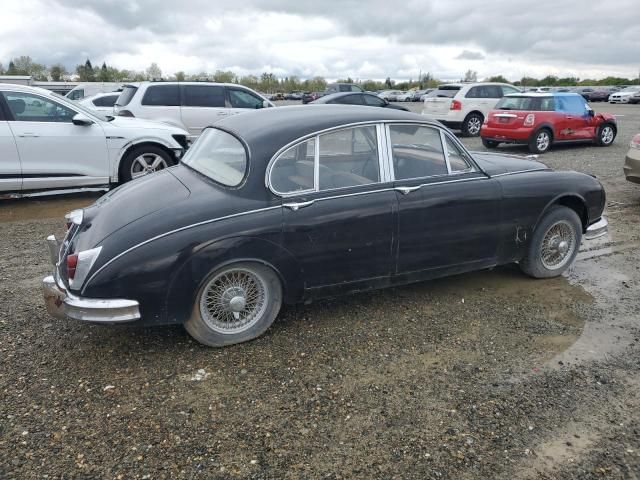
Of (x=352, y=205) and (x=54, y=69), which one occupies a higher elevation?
(x=54, y=69)

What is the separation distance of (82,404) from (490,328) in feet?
9.57

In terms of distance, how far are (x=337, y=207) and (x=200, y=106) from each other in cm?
855

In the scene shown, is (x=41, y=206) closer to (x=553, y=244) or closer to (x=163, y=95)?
(x=163, y=95)

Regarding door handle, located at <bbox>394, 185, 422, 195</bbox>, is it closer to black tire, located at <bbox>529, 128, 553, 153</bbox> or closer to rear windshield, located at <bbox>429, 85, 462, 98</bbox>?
black tire, located at <bbox>529, 128, 553, 153</bbox>

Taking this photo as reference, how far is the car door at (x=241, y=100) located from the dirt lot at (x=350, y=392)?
7.81 m

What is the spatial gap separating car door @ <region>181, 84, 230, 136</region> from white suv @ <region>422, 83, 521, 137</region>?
25.6 ft

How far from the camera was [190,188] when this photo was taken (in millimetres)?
3895

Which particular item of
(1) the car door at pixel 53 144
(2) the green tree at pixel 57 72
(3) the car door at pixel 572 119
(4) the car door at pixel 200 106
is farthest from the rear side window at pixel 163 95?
(2) the green tree at pixel 57 72

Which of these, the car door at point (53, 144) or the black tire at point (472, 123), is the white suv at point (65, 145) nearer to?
the car door at point (53, 144)

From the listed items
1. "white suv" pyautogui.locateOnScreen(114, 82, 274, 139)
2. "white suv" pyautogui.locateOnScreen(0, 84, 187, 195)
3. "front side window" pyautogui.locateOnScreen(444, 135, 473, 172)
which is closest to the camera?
"front side window" pyautogui.locateOnScreen(444, 135, 473, 172)

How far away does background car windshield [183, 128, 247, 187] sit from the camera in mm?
3871

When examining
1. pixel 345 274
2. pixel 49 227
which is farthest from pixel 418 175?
pixel 49 227

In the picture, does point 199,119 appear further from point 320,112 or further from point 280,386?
point 280,386

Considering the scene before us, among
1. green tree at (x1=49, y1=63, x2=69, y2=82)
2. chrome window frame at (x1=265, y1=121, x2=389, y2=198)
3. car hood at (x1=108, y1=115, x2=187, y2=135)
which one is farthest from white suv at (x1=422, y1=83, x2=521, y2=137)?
green tree at (x1=49, y1=63, x2=69, y2=82)
